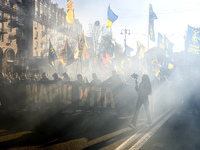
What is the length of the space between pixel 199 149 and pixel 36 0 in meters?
39.3

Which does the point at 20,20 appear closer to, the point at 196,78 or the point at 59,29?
the point at 59,29

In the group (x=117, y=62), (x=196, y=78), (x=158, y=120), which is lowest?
(x=158, y=120)

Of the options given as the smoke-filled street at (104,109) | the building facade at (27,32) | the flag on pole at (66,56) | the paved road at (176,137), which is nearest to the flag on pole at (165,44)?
the smoke-filled street at (104,109)

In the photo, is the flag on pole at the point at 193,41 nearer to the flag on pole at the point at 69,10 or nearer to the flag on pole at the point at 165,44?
the flag on pole at the point at 165,44

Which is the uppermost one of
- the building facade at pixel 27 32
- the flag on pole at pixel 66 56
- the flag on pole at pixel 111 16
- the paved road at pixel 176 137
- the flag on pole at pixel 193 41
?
the building facade at pixel 27 32

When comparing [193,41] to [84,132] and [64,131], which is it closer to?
[84,132]

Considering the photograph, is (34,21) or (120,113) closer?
(120,113)

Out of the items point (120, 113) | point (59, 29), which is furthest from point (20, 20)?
point (120, 113)

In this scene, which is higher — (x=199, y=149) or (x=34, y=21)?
(x=34, y=21)

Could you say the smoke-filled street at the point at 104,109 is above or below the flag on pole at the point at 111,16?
below

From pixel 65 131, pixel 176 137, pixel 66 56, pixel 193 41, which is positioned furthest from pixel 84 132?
pixel 193 41

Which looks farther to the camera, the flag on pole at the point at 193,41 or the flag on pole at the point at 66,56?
the flag on pole at the point at 66,56

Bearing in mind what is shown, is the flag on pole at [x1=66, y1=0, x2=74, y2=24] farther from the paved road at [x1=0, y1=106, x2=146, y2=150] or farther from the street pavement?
the street pavement

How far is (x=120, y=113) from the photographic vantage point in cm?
675
